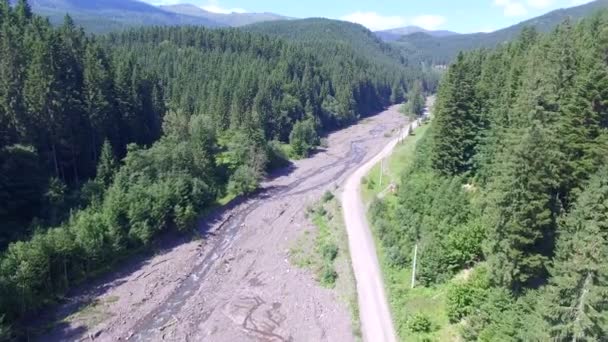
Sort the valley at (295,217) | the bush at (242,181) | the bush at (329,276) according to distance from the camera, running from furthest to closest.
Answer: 1. the bush at (242,181)
2. the bush at (329,276)
3. the valley at (295,217)

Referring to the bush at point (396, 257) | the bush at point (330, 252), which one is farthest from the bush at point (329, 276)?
the bush at point (396, 257)

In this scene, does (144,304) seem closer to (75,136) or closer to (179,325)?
(179,325)

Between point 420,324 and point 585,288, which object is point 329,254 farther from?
point 585,288

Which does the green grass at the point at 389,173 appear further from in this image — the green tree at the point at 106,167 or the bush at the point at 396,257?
the green tree at the point at 106,167

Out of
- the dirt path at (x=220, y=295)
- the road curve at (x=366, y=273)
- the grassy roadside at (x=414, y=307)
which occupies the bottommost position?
the dirt path at (x=220, y=295)

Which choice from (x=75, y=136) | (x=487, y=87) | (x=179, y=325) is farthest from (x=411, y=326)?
(x=75, y=136)

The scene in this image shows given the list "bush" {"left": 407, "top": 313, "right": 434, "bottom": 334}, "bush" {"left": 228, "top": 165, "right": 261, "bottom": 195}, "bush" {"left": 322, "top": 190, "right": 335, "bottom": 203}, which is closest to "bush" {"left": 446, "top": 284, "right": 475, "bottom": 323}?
"bush" {"left": 407, "top": 313, "right": 434, "bottom": 334}

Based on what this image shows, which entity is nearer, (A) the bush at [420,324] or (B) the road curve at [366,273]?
(A) the bush at [420,324]
